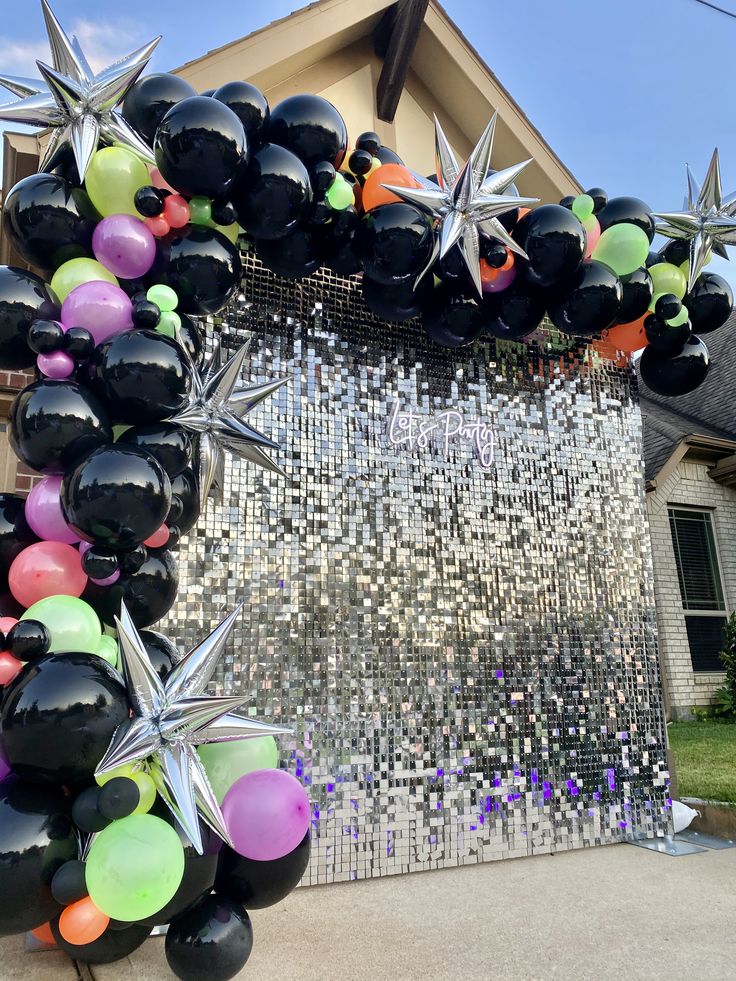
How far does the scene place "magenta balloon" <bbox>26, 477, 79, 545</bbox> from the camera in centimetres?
234

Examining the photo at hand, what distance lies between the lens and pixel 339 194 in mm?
3016

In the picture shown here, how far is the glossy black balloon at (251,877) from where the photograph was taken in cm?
221

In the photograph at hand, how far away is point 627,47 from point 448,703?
6.87 m

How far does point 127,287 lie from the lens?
2717 mm

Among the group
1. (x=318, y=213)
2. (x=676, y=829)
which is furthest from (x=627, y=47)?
(x=676, y=829)

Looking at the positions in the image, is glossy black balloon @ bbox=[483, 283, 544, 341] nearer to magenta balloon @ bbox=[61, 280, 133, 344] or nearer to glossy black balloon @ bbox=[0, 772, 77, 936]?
magenta balloon @ bbox=[61, 280, 133, 344]

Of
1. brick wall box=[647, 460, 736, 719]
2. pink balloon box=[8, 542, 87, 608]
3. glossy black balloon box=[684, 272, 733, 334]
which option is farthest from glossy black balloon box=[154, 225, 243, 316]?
brick wall box=[647, 460, 736, 719]

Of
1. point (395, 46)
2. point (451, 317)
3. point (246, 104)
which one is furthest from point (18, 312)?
point (395, 46)

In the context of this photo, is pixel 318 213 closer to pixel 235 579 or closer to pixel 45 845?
pixel 235 579

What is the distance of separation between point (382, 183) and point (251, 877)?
2789 mm

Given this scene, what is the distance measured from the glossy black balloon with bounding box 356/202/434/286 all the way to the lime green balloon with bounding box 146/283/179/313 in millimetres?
965

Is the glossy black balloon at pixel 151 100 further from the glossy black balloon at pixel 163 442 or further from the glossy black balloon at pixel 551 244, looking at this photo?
the glossy black balloon at pixel 551 244

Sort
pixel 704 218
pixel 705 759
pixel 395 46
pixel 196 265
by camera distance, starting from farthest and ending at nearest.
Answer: pixel 705 759 → pixel 395 46 → pixel 704 218 → pixel 196 265

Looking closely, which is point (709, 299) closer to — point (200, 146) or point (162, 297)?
point (200, 146)
